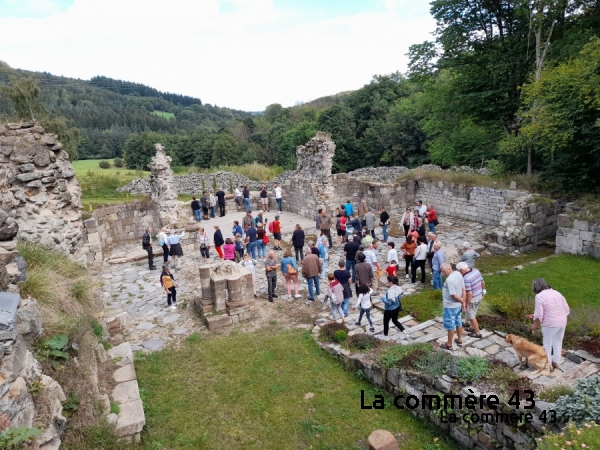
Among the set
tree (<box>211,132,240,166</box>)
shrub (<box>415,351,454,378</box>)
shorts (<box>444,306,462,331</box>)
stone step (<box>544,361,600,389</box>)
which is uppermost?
tree (<box>211,132,240,166</box>)

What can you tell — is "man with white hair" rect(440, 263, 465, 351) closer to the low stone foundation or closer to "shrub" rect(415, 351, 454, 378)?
"shrub" rect(415, 351, 454, 378)

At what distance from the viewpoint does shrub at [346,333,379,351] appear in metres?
7.49

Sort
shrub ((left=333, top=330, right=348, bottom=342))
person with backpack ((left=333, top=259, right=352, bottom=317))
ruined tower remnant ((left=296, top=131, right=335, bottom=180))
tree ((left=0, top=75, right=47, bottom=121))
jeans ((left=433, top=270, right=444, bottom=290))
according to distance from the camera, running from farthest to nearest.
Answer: tree ((left=0, top=75, right=47, bottom=121)) < ruined tower remnant ((left=296, top=131, right=335, bottom=180)) < jeans ((left=433, top=270, right=444, bottom=290)) < person with backpack ((left=333, top=259, right=352, bottom=317)) < shrub ((left=333, top=330, right=348, bottom=342))

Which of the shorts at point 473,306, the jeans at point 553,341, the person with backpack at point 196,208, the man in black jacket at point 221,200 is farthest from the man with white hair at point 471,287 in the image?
the man in black jacket at point 221,200

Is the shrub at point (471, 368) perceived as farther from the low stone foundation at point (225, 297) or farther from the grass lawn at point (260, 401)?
the low stone foundation at point (225, 297)

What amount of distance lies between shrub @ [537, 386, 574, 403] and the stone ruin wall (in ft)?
32.8

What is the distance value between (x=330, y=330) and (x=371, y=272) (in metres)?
1.47

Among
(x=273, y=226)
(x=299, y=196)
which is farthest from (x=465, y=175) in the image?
(x=273, y=226)

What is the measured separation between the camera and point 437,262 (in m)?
10.1

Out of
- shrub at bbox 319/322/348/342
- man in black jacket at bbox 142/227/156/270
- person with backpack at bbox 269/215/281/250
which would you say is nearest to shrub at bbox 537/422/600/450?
shrub at bbox 319/322/348/342

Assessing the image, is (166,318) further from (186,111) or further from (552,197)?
(186,111)

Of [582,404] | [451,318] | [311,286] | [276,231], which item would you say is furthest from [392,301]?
[276,231]

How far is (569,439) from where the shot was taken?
13.8 feet

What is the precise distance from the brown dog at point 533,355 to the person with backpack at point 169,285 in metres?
7.66
